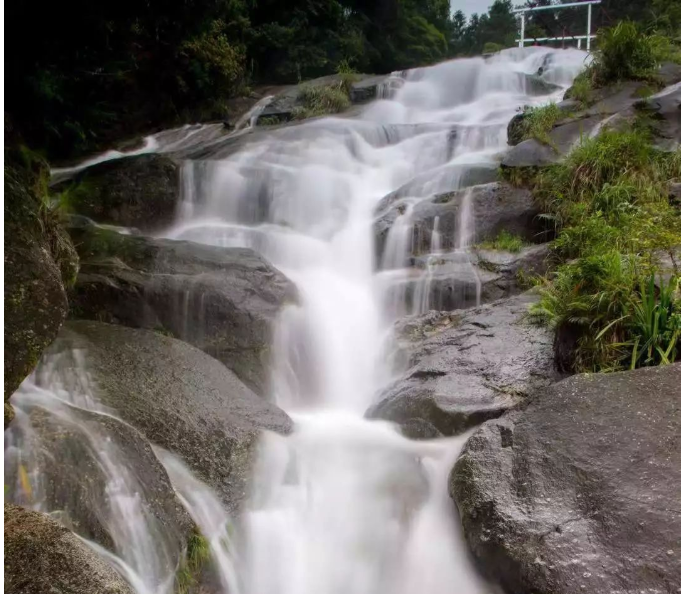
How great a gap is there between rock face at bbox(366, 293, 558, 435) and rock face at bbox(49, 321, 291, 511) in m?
1.01

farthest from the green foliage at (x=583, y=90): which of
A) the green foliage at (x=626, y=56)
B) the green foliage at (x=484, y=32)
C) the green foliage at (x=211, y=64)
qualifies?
the green foliage at (x=211, y=64)

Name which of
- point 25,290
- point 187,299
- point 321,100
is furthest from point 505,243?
point 321,100

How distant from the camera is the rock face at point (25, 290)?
8.91ft

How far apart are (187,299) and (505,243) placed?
3517 mm

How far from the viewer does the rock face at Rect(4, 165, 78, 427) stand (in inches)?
107

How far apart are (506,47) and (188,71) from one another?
7.22 metres

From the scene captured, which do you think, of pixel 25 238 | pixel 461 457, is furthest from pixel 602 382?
pixel 25 238

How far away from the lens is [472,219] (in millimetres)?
6641

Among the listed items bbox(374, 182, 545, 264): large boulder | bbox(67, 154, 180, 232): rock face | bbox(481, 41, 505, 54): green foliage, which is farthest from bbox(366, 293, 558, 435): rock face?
bbox(481, 41, 505, 54): green foliage

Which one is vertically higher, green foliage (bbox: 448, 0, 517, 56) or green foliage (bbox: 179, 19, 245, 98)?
green foliage (bbox: 448, 0, 517, 56)

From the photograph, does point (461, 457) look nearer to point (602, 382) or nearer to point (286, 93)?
point (602, 382)

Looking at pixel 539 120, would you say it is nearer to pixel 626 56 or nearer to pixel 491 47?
pixel 626 56

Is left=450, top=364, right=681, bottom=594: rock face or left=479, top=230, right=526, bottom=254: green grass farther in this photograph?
left=479, top=230, right=526, bottom=254: green grass

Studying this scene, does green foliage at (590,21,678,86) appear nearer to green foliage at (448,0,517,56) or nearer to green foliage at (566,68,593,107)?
green foliage at (566,68,593,107)
